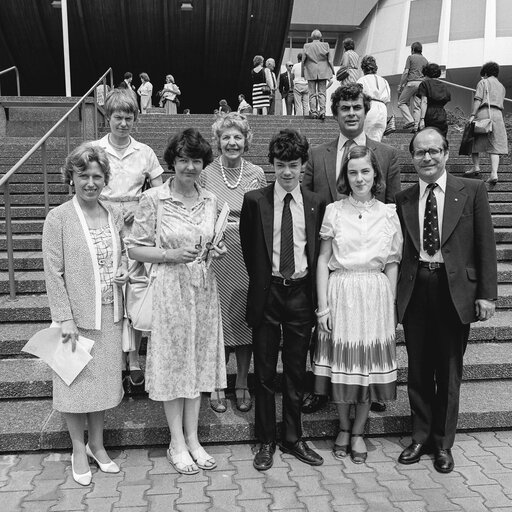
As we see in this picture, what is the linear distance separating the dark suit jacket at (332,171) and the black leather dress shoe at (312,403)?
1323 millimetres

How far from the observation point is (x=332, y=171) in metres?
3.50

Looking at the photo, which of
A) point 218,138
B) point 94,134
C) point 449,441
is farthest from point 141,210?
point 94,134

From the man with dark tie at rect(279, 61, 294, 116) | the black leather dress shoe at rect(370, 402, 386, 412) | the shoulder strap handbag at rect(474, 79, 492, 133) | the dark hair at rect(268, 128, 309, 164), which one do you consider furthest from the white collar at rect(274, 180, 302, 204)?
the man with dark tie at rect(279, 61, 294, 116)

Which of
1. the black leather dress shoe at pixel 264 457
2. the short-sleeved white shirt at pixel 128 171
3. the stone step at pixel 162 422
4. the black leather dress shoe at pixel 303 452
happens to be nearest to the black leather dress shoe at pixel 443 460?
the stone step at pixel 162 422

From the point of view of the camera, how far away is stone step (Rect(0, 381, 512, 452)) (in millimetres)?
3260

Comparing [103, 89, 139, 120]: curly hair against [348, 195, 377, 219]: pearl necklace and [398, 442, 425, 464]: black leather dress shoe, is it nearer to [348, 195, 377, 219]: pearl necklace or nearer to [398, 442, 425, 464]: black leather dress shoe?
[348, 195, 377, 219]: pearl necklace

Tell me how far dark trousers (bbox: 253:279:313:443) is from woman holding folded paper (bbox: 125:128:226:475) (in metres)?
0.29

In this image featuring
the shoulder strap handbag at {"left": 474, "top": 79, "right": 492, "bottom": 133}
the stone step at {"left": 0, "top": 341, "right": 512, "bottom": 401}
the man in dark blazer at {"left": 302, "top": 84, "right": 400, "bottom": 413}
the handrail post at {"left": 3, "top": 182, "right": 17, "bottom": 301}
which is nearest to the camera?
the man in dark blazer at {"left": 302, "top": 84, "right": 400, "bottom": 413}

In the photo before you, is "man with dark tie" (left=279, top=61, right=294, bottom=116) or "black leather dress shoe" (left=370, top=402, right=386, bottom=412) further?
"man with dark tie" (left=279, top=61, right=294, bottom=116)

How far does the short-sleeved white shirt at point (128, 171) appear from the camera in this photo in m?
3.52

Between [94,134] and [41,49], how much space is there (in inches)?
292

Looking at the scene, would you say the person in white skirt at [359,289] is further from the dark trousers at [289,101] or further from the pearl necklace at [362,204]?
the dark trousers at [289,101]

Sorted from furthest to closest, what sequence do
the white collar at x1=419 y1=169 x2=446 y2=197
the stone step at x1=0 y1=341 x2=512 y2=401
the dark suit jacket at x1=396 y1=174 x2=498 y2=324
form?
1. the stone step at x1=0 y1=341 x2=512 y2=401
2. the white collar at x1=419 y1=169 x2=446 y2=197
3. the dark suit jacket at x1=396 y1=174 x2=498 y2=324

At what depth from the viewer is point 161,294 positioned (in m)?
2.93
